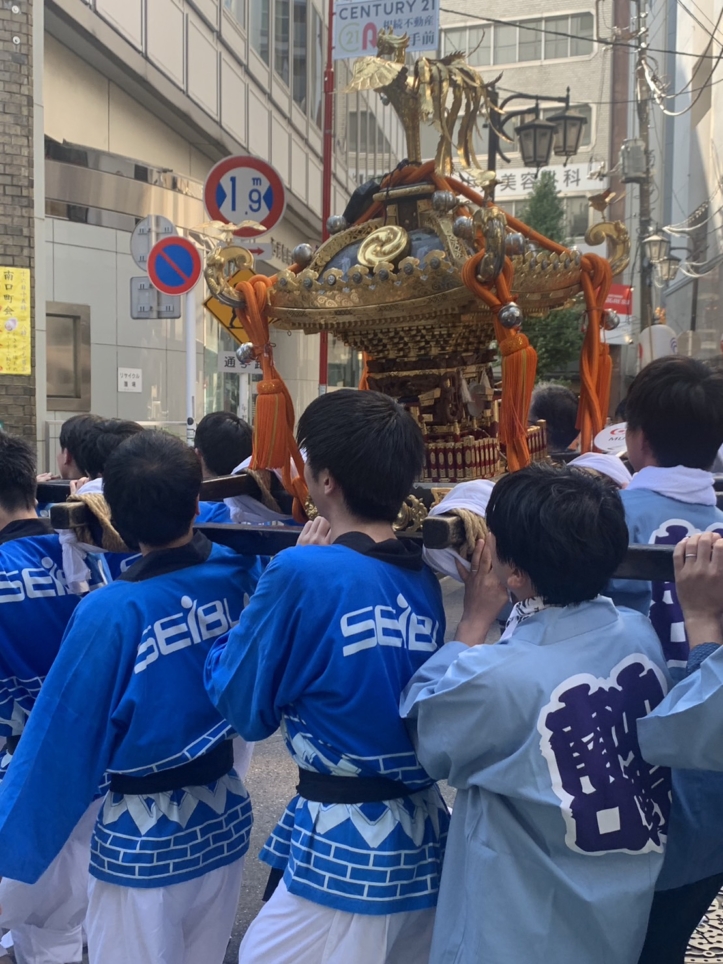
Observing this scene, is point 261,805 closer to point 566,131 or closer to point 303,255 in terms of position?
point 303,255

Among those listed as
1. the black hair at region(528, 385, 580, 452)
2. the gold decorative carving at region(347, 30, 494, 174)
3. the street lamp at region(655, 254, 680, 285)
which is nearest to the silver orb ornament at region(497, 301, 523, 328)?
the gold decorative carving at region(347, 30, 494, 174)

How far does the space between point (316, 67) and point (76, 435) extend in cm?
1656

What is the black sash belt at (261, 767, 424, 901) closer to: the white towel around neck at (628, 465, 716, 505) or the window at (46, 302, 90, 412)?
the white towel around neck at (628, 465, 716, 505)

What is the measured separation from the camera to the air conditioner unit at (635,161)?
49.8 ft

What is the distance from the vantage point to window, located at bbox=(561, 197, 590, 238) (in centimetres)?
2936

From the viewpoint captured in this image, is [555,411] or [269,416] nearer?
[269,416]

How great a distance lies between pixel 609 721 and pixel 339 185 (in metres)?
19.9

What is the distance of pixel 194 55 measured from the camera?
40.2 ft

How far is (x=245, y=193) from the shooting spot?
24.6 feet

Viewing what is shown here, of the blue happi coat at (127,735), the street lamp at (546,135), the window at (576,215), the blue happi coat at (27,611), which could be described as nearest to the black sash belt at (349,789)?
the blue happi coat at (127,735)

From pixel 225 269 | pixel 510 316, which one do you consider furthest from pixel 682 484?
pixel 225 269

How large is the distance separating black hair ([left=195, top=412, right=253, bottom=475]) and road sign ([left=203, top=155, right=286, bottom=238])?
12.3 ft

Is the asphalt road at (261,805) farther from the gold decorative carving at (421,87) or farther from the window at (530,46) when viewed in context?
the window at (530,46)

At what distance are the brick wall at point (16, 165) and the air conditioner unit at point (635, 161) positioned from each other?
9639 millimetres
